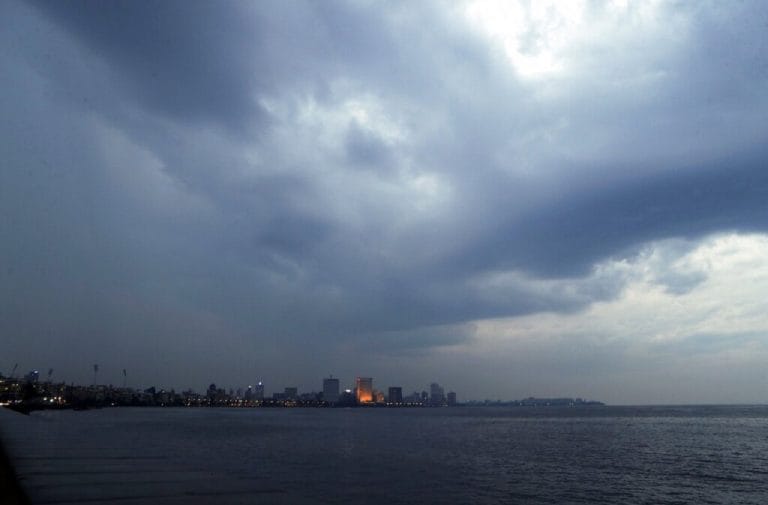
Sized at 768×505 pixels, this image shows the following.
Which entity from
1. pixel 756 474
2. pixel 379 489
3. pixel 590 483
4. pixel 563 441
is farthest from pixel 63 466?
pixel 563 441

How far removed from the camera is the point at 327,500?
3569cm

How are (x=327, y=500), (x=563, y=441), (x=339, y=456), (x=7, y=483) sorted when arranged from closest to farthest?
(x=7, y=483) < (x=327, y=500) < (x=339, y=456) < (x=563, y=441)

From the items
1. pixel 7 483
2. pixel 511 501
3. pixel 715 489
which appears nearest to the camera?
pixel 7 483

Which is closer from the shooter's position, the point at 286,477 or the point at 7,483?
the point at 7,483

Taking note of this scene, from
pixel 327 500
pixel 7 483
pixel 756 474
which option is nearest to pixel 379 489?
pixel 327 500

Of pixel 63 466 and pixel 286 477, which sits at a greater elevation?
pixel 63 466

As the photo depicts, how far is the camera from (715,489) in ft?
147

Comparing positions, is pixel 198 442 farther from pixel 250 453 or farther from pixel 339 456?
pixel 339 456

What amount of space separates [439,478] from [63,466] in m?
31.5

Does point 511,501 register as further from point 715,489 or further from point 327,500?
point 715,489

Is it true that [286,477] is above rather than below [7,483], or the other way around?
below

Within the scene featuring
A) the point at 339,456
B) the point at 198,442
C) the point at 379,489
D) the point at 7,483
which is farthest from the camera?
the point at 198,442

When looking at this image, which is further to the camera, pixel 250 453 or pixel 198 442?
pixel 198 442

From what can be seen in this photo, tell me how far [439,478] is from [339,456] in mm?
20409
